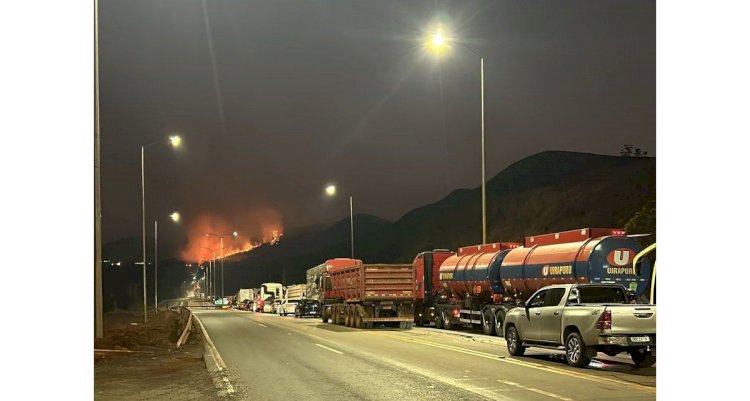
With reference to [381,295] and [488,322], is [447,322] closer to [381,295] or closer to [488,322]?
[381,295]

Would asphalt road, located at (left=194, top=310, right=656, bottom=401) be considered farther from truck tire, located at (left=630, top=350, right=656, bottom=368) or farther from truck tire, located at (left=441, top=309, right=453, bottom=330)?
truck tire, located at (left=441, top=309, right=453, bottom=330)

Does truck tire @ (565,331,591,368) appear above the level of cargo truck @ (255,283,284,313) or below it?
above

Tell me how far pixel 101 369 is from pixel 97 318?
1799 mm

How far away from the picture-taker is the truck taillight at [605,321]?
15539 mm

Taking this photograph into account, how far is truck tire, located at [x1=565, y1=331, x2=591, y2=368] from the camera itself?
1603 cm

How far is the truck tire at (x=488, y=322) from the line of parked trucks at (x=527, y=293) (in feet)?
0.14

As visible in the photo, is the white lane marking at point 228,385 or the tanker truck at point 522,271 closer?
the white lane marking at point 228,385

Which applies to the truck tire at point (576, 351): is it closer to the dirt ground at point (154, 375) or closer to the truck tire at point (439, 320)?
the dirt ground at point (154, 375)

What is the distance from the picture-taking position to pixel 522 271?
26.4 m

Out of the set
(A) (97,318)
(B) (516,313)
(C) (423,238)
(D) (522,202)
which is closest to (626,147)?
(D) (522,202)

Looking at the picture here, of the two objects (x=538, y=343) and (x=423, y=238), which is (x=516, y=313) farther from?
(x=423, y=238)

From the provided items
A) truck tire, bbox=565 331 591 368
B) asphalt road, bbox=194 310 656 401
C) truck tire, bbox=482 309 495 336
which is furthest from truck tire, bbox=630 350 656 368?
truck tire, bbox=482 309 495 336

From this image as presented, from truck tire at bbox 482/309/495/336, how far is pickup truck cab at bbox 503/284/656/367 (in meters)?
8.35

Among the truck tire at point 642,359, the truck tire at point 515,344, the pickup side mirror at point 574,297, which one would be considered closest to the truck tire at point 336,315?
the truck tire at point 515,344
